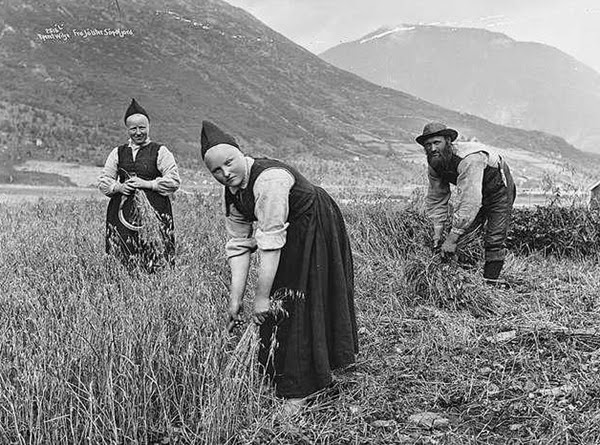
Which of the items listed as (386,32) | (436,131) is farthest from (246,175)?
(386,32)

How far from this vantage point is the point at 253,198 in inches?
99.9

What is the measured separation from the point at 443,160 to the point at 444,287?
33.9 inches

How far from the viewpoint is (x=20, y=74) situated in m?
32.8

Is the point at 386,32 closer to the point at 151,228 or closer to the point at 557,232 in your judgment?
the point at 557,232

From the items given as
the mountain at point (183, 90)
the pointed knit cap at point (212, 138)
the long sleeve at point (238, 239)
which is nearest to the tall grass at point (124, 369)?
the long sleeve at point (238, 239)

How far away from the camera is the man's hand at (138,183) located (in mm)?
4152

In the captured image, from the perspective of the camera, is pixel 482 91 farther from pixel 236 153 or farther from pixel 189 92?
pixel 236 153

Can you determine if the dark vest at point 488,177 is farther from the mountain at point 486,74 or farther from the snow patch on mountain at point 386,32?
the snow patch on mountain at point 386,32

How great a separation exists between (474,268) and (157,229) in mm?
3038

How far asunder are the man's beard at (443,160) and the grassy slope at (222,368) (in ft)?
3.04

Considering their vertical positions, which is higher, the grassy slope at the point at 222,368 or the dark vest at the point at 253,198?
the dark vest at the point at 253,198

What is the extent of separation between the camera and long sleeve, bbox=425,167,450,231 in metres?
4.51

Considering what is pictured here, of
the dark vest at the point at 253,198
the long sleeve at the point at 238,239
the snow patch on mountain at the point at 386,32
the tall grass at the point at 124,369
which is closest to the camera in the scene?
the tall grass at the point at 124,369

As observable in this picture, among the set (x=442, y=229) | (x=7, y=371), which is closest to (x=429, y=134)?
(x=442, y=229)
